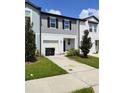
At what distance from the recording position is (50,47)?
12.9 m

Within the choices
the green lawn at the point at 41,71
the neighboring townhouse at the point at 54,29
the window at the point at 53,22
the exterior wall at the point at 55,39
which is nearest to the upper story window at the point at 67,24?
the neighboring townhouse at the point at 54,29

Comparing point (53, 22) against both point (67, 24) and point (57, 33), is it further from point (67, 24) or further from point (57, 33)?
point (67, 24)

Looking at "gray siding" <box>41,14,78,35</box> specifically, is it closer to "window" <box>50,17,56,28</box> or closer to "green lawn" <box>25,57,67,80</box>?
"window" <box>50,17,56,28</box>

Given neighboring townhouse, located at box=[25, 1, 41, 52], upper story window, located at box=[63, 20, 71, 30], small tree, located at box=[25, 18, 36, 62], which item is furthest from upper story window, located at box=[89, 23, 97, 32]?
small tree, located at box=[25, 18, 36, 62]

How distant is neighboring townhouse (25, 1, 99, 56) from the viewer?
468 inches

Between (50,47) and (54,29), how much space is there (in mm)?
1542
